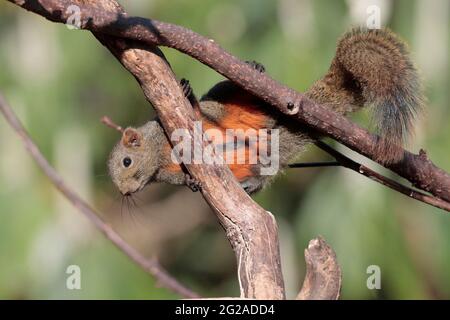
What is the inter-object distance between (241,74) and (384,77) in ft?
2.87

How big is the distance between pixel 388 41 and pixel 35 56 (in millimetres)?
4558

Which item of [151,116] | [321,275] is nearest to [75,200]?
[321,275]

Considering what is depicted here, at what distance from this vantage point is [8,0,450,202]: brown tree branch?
10.2 feet

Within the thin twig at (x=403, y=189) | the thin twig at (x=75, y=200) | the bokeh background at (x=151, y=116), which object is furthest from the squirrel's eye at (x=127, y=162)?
the bokeh background at (x=151, y=116)

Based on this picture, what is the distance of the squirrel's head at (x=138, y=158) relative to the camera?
431 centimetres

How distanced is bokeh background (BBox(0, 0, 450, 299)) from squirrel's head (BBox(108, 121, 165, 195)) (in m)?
2.28

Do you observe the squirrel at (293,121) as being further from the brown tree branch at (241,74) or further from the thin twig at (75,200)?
the thin twig at (75,200)

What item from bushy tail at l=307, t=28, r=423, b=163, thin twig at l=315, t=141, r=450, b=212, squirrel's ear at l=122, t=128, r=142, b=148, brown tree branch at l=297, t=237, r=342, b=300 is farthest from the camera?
squirrel's ear at l=122, t=128, r=142, b=148

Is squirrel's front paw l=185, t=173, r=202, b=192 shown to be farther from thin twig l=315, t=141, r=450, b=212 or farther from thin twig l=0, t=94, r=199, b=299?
thin twig l=315, t=141, r=450, b=212

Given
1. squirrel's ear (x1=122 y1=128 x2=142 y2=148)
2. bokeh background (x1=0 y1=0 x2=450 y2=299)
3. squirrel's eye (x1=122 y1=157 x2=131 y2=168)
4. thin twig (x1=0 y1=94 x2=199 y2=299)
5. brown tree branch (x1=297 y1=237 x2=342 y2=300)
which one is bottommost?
brown tree branch (x1=297 y1=237 x2=342 y2=300)

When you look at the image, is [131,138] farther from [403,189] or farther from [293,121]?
[403,189]

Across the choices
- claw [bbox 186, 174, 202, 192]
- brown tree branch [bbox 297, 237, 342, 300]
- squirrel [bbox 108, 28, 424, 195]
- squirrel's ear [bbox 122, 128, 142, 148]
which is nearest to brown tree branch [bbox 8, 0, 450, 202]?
squirrel [bbox 108, 28, 424, 195]

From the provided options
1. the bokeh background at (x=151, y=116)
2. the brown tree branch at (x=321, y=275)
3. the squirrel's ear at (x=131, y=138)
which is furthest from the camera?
the bokeh background at (x=151, y=116)

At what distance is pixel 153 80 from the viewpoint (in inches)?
131
